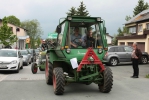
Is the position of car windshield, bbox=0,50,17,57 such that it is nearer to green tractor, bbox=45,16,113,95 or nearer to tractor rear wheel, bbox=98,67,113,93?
green tractor, bbox=45,16,113,95

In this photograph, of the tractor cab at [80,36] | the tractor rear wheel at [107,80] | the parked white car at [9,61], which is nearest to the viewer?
the tractor rear wheel at [107,80]

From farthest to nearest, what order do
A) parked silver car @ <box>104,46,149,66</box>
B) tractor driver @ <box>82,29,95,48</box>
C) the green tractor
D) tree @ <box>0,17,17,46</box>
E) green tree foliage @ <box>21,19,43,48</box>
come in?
green tree foliage @ <box>21,19,43,48</box> → tree @ <box>0,17,17,46</box> → parked silver car @ <box>104,46,149,66</box> → tractor driver @ <box>82,29,95,48</box> → the green tractor

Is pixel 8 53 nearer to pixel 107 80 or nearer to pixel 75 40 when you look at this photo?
pixel 75 40

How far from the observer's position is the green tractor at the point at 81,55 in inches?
312

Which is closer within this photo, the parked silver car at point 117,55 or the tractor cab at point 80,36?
the tractor cab at point 80,36

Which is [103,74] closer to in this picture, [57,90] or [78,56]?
[78,56]

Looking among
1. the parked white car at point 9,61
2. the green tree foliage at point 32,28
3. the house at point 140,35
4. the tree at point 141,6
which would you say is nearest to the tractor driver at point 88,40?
the parked white car at point 9,61

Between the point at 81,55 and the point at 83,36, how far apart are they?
904mm

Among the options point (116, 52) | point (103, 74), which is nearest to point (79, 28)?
point (103, 74)

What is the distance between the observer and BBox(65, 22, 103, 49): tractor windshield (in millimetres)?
8453

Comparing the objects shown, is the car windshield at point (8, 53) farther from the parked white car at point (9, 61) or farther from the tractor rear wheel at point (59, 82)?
the tractor rear wheel at point (59, 82)

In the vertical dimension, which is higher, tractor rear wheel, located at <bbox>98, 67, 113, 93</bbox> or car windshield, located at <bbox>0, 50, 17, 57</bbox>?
car windshield, located at <bbox>0, 50, 17, 57</bbox>

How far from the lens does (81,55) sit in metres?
8.17

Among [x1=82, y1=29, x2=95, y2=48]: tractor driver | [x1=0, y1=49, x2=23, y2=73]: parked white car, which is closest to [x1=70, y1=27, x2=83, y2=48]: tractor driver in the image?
[x1=82, y1=29, x2=95, y2=48]: tractor driver
